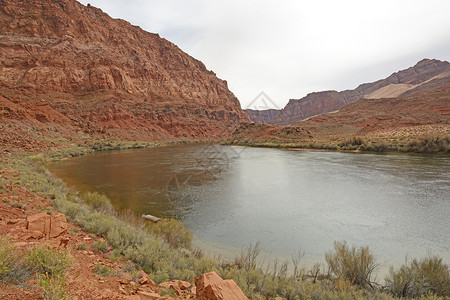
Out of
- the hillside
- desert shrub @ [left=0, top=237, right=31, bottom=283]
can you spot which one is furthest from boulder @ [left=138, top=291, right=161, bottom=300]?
the hillside

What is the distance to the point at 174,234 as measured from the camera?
5703 mm

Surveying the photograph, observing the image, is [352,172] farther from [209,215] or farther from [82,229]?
[82,229]

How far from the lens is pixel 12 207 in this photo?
5570 mm

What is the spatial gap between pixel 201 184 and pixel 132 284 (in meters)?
10.3

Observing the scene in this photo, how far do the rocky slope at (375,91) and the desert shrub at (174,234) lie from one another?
350 ft

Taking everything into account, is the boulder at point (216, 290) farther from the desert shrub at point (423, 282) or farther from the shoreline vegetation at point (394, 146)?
the shoreline vegetation at point (394, 146)

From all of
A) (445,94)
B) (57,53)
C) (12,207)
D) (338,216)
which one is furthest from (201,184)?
(445,94)

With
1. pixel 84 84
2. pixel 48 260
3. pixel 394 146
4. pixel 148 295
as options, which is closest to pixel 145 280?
pixel 148 295

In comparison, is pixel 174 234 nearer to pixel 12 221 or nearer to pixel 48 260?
pixel 48 260

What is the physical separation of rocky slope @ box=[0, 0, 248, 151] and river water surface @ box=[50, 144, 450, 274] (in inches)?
911

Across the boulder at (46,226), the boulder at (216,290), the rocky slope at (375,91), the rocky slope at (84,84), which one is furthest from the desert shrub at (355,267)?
the rocky slope at (375,91)

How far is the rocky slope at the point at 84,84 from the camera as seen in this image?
42625 millimetres

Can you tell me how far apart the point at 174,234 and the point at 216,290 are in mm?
3443

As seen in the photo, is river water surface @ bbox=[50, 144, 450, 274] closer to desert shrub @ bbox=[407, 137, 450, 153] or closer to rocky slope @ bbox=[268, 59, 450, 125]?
desert shrub @ bbox=[407, 137, 450, 153]
